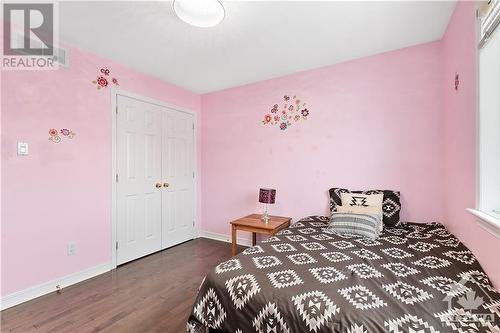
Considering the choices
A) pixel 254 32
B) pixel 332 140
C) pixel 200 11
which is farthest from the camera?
pixel 332 140

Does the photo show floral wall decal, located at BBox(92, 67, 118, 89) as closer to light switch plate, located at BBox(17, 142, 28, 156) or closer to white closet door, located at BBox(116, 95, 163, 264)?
white closet door, located at BBox(116, 95, 163, 264)

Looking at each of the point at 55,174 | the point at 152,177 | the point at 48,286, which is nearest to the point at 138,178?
the point at 152,177

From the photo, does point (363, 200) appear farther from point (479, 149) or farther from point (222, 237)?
point (222, 237)

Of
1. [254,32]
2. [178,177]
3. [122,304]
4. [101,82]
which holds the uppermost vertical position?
[254,32]

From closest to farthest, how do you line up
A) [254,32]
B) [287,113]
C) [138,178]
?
[254,32] < [138,178] < [287,113]

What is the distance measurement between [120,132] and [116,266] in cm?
156

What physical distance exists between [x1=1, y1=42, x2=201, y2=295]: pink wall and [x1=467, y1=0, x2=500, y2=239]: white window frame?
10.6 feet

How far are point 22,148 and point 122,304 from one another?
159cm

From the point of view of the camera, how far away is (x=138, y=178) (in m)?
3.01

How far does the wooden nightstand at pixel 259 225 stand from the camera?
2.64 m

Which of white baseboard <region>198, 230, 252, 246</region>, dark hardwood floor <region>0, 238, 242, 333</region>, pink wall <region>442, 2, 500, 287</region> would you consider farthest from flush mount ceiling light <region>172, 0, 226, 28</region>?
white baseboard <region>198, 230, 252, 246</region>

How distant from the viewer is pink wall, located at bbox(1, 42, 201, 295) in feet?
6.54

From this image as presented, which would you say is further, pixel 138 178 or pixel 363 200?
pixel 138 178

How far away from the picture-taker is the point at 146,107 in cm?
310
